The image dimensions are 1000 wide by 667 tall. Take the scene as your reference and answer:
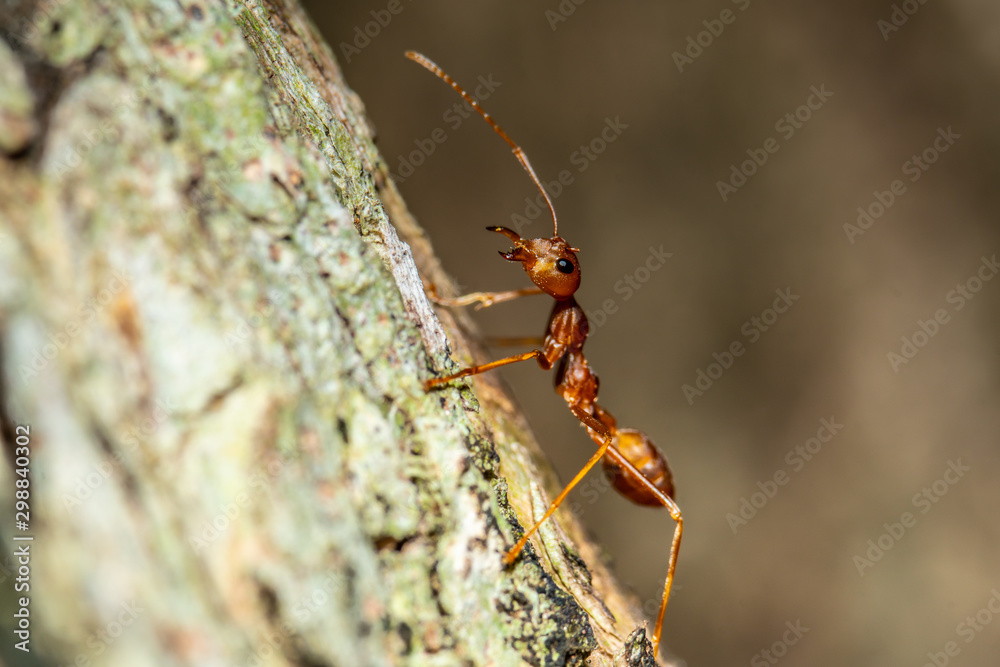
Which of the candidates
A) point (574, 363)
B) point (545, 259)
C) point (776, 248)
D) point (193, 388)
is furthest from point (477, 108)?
point (776, 248)

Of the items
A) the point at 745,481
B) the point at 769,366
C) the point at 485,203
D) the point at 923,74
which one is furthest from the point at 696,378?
the point at 923,74

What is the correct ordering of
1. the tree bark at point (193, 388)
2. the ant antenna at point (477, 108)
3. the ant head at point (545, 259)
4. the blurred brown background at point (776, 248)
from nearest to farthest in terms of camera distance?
the tree bark at point (193, 388), the ant antenna at point (477, 108), the ant head at point (545, 259), the blurred brown background at point (776, 248)

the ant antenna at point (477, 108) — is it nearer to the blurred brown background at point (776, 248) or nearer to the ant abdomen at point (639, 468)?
the ant abdomen at point (639, 468)

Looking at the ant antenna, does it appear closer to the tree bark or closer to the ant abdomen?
the tree bark

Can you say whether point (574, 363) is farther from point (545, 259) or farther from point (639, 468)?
point (545, 259)

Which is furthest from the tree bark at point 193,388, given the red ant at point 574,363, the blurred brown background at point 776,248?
the blurred brown background at point 776,248

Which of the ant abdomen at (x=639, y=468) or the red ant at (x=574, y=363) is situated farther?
the ant abdomen at (x=639, y=468)

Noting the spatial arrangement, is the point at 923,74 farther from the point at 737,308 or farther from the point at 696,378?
the point at 696,378

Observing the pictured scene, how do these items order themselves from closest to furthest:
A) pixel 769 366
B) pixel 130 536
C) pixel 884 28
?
1. pixel 130 536
2. pixel 884 28
3. pixel 769 366
